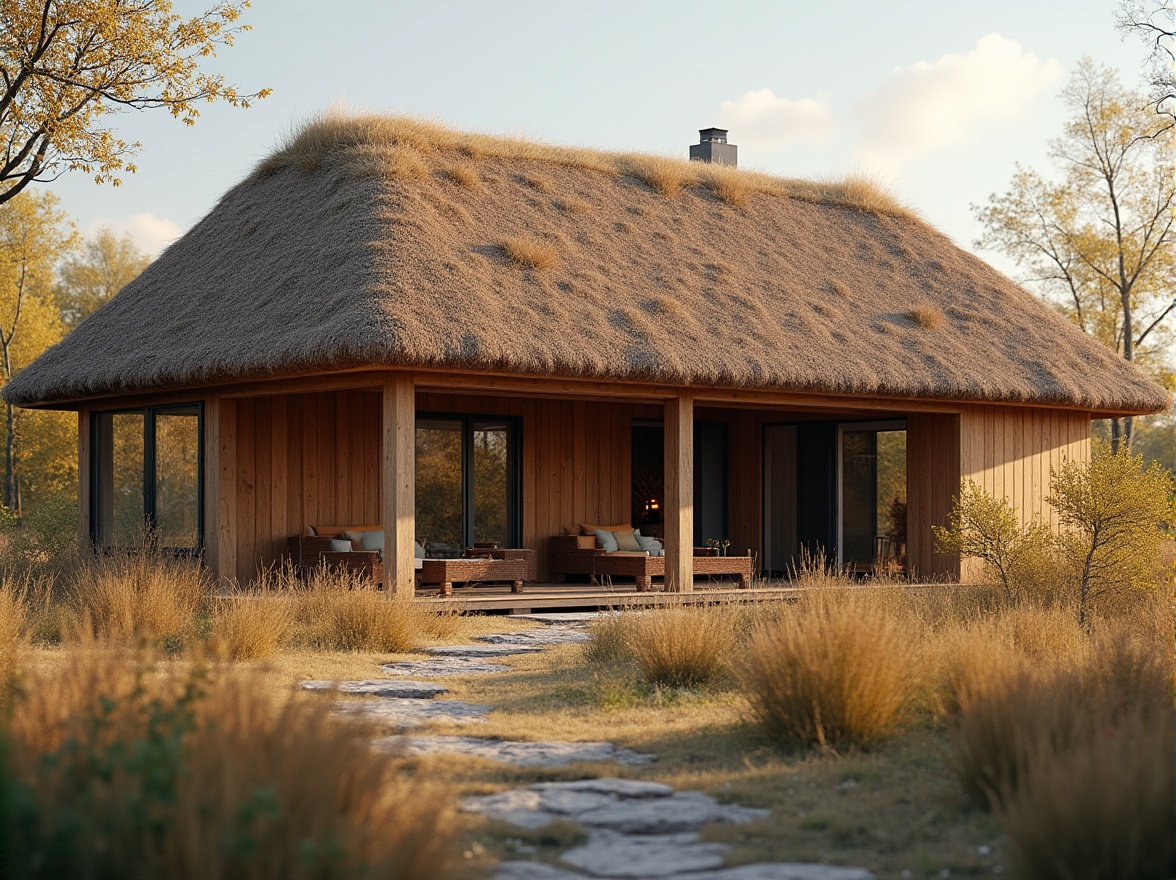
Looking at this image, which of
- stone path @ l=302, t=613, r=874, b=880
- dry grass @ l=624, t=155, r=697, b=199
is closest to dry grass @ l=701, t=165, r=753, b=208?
dry grass @ l=624, t=155, r=697, b=199

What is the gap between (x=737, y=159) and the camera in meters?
21.2

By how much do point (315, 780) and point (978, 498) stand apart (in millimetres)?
9738

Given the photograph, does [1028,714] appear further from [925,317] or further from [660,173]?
[660,173]

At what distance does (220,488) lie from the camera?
13.9 meters

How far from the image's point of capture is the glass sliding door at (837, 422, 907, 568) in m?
17.3

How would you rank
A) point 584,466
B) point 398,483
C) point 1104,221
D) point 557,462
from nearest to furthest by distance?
1. point 398,483
2. point 557,462
3. point 584,466
4. point 1104,221

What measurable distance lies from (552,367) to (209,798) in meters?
8.87

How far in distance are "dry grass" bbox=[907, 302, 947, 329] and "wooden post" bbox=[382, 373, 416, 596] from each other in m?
7.19

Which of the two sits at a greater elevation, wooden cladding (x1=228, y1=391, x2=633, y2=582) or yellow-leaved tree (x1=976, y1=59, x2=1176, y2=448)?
yellow-leaved tree (x1=976, y1=59, x2=1176, y2=448)

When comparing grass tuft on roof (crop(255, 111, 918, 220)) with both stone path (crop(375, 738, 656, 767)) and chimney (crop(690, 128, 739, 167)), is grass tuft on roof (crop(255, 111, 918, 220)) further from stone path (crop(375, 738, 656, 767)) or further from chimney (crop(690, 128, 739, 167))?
stone path (crop(375, 738, 656, 767))

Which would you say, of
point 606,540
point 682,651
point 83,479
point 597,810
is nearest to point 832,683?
point 597,810

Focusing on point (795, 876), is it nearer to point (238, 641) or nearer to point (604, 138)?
point (238, 641)

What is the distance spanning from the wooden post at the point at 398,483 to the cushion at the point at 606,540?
4.55 meters

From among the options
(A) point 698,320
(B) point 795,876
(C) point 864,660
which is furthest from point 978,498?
A: (B) point 795,876
